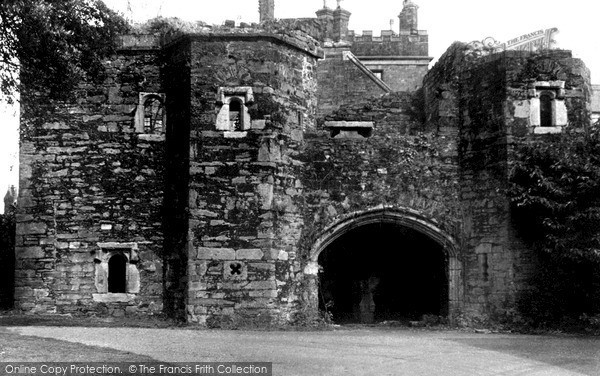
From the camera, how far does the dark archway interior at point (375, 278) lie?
2128 centimetres

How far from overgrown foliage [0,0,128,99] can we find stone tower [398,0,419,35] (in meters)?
24.2

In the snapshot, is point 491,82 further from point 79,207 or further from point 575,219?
point 79,207

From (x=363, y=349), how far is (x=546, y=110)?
24.2ft

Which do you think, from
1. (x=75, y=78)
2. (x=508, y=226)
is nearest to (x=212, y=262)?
(x=75, y=78)

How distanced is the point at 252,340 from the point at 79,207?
582cm

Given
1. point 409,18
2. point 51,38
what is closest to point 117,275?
point 51,38

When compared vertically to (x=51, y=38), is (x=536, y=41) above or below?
above

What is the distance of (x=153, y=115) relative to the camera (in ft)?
55.3

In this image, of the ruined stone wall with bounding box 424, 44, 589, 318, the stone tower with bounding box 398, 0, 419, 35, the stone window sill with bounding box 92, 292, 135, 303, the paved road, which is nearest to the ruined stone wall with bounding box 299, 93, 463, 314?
the ruined stone wall with bounding box 424, 44, 589, 318

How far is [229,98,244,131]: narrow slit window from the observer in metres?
15.8

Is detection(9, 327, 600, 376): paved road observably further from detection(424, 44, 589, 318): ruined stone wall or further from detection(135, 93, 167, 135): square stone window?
detection(135, 93, 167, 135): square stone window

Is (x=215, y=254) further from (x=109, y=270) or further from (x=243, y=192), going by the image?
(x=109, y=270)

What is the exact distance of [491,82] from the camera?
1670cm

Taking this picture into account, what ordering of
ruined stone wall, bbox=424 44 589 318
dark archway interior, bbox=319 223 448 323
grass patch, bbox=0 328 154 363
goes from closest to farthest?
grass patch, bbox=0 328 154 363 < ruined stone wall, bbox=424 44 589 318 < dark archway interior, bbox=319 223 448 323
